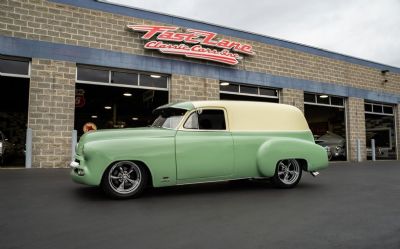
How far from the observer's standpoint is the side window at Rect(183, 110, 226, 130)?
6141 mm

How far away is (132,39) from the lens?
1281 cm

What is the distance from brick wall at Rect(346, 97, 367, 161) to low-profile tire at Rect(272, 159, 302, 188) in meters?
13.1

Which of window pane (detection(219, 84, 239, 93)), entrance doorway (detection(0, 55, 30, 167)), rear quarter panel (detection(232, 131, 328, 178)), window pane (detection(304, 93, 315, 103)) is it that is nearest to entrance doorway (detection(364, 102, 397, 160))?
window pane (detection(304, 93, 315, 103))

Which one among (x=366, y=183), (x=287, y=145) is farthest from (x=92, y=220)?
(x=366, y=183)

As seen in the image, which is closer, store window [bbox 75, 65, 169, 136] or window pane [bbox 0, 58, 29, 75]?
window pane [bbox 0, 58, 29, 75]

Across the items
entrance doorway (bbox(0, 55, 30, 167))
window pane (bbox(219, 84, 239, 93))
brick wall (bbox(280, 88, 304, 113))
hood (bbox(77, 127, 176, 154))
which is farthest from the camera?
brick wall (bbox(280, 88, 304, 113))

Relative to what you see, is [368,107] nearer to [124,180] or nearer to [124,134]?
[124,134]

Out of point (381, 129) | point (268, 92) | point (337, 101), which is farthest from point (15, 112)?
point (381, 129)

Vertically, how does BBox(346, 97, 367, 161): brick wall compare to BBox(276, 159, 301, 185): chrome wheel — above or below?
above

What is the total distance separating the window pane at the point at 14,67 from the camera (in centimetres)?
1090

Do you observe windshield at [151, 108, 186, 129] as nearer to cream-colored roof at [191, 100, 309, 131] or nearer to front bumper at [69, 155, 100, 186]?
cream-colored roof at [191, 100, 309, 131]

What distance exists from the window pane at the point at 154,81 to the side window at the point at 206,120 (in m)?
7.34

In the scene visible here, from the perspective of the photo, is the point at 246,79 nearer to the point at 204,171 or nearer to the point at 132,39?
the point at 132,39

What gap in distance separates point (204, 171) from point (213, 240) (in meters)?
2.72
